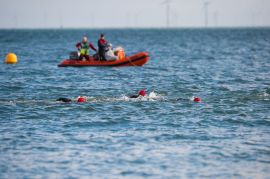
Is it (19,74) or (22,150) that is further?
(19,74)

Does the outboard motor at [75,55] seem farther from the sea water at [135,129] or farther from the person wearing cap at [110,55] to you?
the sea water at [135,129]

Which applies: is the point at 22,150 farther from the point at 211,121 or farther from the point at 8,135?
the point at 211,121

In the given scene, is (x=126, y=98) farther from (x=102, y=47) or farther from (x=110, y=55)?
(x=110, y=55)

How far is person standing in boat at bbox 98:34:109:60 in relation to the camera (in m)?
29.4

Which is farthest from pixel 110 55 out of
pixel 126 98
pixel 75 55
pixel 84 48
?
pixel 126 98

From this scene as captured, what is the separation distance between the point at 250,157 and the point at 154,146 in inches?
83.9

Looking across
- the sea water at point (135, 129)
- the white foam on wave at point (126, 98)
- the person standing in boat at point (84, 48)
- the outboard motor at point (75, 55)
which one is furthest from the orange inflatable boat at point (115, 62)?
the white foam on wave at point (126, 98)

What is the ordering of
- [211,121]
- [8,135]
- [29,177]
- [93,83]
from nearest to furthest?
1. [29,177]
2. [8,135]
3. [211,121]
4. [93,83]

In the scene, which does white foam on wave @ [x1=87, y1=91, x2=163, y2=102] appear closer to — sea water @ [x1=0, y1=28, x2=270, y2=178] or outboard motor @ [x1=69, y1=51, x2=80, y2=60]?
sea water @ [x1=0, y1=28, x2=270, y2=178]

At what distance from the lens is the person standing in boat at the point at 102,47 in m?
29.4

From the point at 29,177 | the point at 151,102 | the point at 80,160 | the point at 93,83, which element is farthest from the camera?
the point at 93,83

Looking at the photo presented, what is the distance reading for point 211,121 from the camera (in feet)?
54.1

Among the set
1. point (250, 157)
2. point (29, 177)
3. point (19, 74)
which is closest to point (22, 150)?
point (29, 177)

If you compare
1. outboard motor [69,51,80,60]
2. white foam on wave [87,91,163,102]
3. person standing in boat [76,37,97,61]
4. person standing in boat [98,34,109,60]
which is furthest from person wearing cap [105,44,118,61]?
white foam on wave [87,91,163,102]
